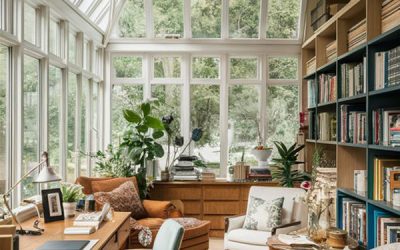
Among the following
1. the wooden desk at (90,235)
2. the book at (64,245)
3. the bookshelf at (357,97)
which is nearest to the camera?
the book at (64,245)

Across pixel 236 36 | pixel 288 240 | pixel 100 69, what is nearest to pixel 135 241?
pixel 288 240

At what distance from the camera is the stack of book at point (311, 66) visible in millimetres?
6010

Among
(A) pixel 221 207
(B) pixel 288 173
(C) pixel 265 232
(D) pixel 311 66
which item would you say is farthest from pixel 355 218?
(D) pixel 311 66

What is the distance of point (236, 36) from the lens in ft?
23.1

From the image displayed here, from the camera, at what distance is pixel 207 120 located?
280 inches

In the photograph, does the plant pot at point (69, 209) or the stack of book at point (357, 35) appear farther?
the stack of book at point (357, 35)

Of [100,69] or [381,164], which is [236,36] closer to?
[100,69]

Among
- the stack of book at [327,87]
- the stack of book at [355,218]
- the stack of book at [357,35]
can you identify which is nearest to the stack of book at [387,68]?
the stack of book at [357,35]

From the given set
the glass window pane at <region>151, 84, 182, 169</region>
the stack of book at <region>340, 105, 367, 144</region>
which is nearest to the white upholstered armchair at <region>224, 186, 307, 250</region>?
the stack of book at <region>340, 105, 367, 144</region>

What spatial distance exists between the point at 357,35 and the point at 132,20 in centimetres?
380

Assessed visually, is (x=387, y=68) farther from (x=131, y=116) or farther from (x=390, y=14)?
(x=131, y=116)

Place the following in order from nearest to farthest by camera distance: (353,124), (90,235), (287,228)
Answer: (90,235) → (353,124) → (287,228)

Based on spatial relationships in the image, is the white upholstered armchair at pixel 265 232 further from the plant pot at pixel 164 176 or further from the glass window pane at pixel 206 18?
the glass window pane at pixel 206 18

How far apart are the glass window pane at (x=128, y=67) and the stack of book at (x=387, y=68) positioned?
14.1 ft
